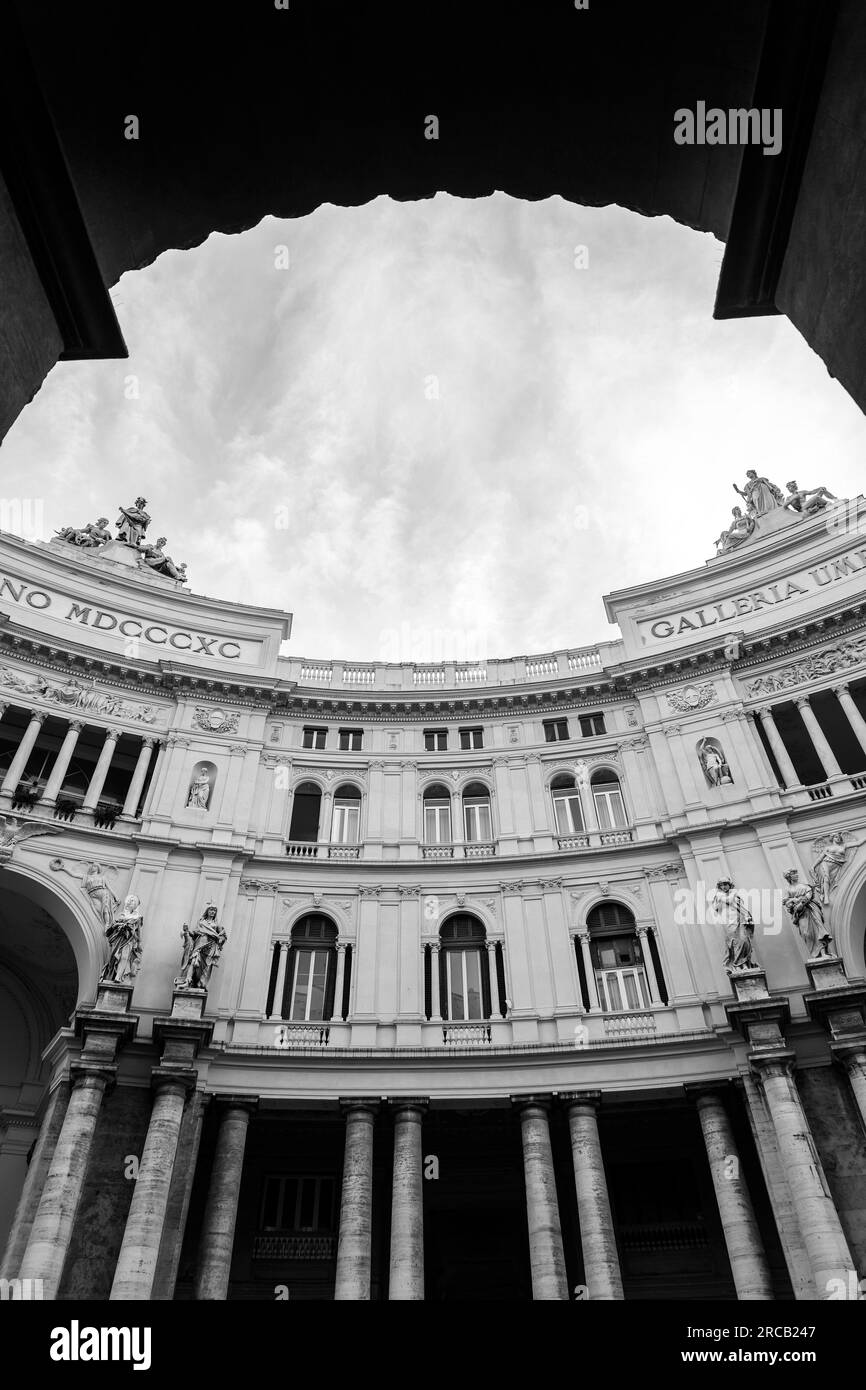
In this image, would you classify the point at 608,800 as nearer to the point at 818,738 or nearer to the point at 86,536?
the point at 818,738

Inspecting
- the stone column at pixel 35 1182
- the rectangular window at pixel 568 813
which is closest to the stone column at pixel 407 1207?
the stone column at pixel 35 1182

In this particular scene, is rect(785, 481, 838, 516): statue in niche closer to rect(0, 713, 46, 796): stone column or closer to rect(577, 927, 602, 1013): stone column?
rect(577, 927, 602, 1013): stone column

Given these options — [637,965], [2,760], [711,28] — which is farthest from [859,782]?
[2,760]

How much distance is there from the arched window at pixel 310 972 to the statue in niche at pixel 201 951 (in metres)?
2.71

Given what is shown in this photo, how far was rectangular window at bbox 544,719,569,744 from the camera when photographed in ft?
107

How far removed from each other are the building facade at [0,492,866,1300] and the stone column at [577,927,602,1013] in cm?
16

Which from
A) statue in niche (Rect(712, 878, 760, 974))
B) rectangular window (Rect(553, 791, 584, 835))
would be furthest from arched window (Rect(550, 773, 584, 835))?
statue in niche (Rect(712, 878, 760, 974))

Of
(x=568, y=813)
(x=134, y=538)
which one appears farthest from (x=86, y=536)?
(x=568, y=813)

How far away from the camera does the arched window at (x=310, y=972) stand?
2648cm

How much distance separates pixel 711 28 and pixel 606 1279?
23511 millimetres

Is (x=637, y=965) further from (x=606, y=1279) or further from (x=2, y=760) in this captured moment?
(x=2, y=760)

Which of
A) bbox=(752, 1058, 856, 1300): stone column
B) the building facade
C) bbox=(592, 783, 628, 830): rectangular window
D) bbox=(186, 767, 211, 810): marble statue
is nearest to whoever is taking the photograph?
bbox=(752, 1058, 856, 1300): stone column

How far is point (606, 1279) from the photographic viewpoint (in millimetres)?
20797

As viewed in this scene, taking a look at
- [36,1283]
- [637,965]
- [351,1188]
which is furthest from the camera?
[637,965]
